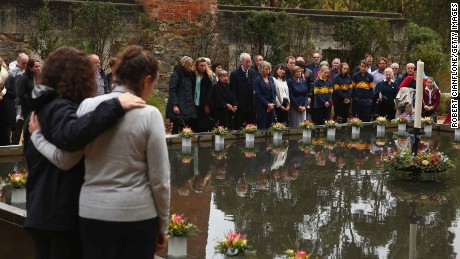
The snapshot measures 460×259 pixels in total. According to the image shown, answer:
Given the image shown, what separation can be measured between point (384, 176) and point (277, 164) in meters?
1.41

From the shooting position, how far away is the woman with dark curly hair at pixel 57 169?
500 centimetres

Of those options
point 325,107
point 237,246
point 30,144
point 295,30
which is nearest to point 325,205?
point 237,246

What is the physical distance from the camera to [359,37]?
24.0 m

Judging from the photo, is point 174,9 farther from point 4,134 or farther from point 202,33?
point 4,134

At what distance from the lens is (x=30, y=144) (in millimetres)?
5273

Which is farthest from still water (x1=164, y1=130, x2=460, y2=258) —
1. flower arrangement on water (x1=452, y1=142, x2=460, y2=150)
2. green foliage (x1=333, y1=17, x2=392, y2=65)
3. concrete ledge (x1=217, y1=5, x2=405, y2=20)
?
green foliage (x1=333, y1=17, x2=392, y2=65)

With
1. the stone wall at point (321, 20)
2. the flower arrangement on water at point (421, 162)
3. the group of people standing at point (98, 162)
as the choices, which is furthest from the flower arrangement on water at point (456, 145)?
the group of people standing at point (98, 162)

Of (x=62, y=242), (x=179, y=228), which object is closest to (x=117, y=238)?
(x=62, y=242)

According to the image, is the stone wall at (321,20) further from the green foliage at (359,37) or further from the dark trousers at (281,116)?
the dark trousers at (281,116)

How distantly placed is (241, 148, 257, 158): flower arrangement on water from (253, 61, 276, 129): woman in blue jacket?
3017mm

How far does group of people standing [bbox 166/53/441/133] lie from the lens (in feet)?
49.4

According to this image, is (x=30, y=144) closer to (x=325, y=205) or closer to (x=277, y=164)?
(x=325, y=205)

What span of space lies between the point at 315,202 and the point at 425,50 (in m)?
17.0

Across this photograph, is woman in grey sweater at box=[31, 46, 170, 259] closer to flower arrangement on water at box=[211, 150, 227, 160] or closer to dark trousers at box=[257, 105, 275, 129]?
flower arrangement on water at box=[211, 150, 227, 160]
